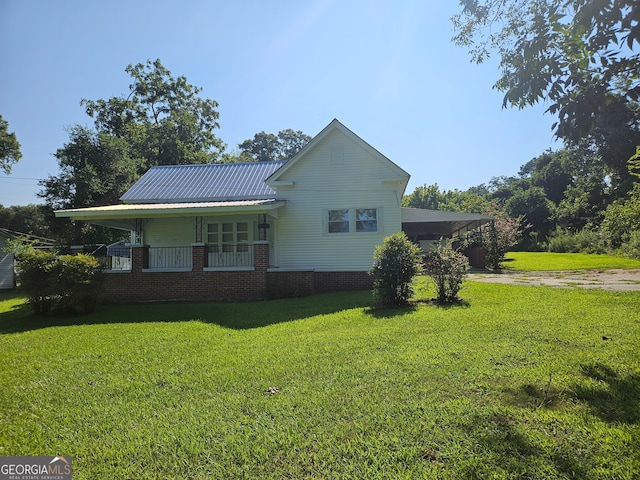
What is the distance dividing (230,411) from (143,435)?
2.55 feet

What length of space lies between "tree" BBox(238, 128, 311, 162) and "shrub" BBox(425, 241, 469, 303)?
4514 cm

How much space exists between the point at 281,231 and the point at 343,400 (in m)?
11.5

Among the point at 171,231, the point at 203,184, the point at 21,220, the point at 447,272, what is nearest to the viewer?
the point at 447,272

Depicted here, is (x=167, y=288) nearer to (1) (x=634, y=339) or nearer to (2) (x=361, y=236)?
(2) (x=361, y=236)

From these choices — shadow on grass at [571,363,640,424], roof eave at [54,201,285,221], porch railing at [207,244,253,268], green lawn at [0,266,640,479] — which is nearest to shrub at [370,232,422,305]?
green lawn at [0,266,640,479]

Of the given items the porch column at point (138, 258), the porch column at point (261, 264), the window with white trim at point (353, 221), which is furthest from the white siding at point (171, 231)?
the window with white trim at point (353, 221)

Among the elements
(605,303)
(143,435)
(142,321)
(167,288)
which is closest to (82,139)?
(167,288)

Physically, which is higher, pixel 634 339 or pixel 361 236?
pixel 361 236

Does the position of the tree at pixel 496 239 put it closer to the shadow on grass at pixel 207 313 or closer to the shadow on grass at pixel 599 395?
the shadow on grass at pixel 207 313

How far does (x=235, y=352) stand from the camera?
5863 mm

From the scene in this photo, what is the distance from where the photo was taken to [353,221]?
571 inches

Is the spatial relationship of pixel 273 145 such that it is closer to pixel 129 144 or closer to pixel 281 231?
pixel 129 144

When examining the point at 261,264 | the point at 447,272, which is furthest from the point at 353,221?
the point at 447,272

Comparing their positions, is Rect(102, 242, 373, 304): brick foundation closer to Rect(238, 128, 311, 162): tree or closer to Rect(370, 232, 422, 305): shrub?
Rect(370, 232, 422, 305): shrub
